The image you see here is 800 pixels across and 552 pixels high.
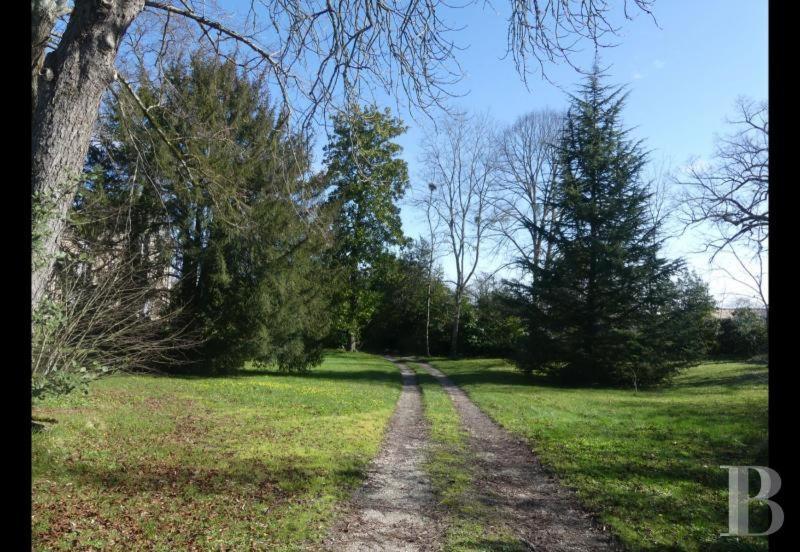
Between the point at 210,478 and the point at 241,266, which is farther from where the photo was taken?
the point at 241,266

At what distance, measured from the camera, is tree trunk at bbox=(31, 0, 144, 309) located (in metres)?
4.36

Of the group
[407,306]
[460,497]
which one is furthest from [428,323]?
[460,497]

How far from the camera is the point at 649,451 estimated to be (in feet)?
25.3

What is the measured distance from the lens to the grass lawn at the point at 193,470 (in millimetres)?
4266

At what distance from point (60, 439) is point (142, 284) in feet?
21.8

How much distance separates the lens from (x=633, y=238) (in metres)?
21.7

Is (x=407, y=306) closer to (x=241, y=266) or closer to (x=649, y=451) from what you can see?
(x=241, y=266)

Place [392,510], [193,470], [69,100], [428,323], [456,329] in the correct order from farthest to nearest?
[428,323], [456,329], [193,470], [392,510], [69,100]

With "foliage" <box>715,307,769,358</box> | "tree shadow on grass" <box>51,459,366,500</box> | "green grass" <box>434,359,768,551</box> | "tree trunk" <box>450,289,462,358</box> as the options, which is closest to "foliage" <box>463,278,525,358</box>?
"tree trunk" <box>450,289,462,358</box>

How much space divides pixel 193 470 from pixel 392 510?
281 centimetres

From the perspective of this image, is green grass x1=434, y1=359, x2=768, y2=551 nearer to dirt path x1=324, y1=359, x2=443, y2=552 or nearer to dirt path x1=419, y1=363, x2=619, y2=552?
dirt path x1=419, y1=363, x2=619, y2=552
